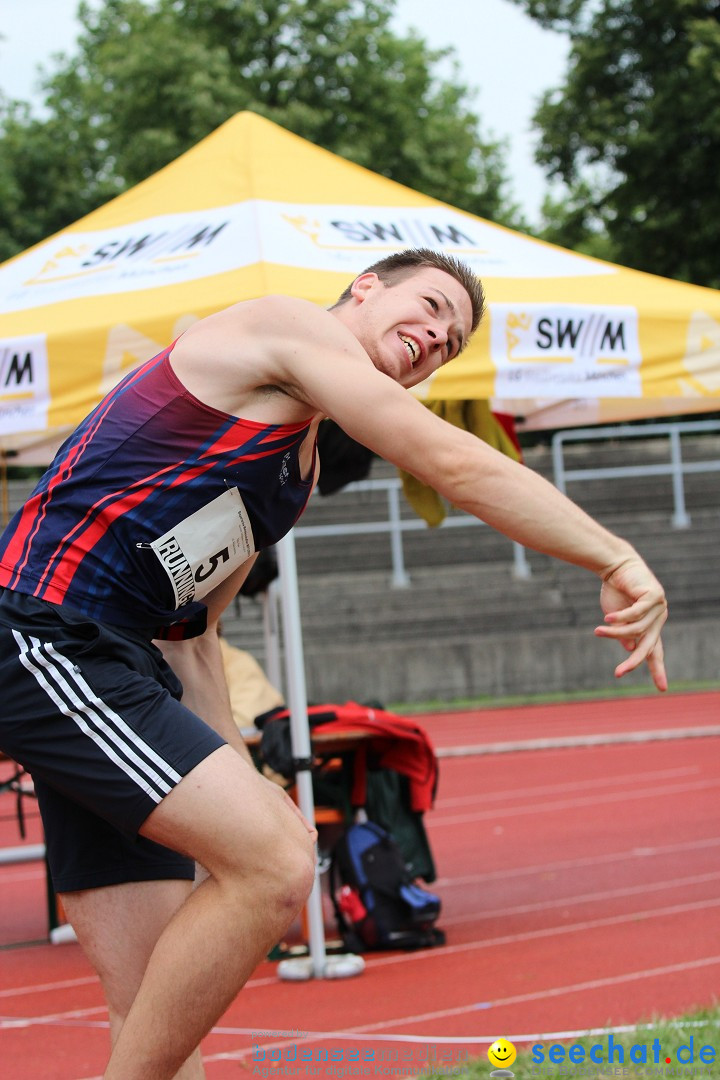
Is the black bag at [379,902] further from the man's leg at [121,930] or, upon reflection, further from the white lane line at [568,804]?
the white lane line at [568,804]

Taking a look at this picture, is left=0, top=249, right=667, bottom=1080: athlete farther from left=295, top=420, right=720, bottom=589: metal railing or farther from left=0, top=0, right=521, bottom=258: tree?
left=0, top=0, right=521, bottom=258: tree

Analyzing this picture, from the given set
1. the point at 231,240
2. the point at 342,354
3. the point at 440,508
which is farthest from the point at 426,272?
the point at 440,508

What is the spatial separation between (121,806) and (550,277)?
3723 millimetres

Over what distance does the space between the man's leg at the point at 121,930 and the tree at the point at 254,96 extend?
25104 mm

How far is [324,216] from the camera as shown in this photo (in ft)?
17.7

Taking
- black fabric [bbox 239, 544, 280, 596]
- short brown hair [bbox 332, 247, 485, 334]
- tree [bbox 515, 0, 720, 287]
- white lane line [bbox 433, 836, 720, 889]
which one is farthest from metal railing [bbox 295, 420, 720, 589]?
short brown hair [bbox 332, 247, 485, 334]

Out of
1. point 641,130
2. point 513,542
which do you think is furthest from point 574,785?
point 641,130

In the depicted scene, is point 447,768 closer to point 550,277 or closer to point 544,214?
point 550,277

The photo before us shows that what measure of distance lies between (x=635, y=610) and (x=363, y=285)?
3.29 ft

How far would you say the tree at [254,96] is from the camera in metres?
27.2

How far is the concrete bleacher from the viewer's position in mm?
16562

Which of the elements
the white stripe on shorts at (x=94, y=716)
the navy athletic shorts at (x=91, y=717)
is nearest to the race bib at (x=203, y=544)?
the navy athletic shorts at (x=91, y=717)

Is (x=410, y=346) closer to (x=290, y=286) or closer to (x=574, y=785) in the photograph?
(x=290, y=286)

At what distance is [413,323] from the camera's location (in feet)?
8.80
